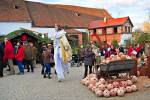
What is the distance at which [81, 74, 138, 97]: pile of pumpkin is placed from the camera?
11102 mm

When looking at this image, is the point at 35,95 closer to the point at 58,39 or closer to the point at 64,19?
the point at 58,39

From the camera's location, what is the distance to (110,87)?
1155 centimetres

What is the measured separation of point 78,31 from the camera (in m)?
66.2

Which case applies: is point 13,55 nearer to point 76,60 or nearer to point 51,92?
point 51,92

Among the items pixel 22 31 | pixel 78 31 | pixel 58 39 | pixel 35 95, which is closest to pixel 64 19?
pixel 78 31

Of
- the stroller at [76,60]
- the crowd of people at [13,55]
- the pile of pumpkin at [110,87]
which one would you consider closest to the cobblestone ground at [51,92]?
the pile of pumpkin at [110,87]

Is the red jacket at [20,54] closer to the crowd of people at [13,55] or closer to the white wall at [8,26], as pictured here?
the crowd of people at [13,55]

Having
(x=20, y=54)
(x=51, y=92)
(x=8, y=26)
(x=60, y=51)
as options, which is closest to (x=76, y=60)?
(x=20, y=54)

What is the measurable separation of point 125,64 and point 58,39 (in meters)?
3.87

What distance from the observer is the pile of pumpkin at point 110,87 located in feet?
36.4

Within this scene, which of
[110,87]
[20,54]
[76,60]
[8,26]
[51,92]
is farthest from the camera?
[8,26]

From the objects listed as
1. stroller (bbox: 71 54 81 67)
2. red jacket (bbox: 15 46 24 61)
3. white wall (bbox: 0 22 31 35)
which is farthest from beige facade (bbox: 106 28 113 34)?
red jacket (bbox: 15 46 24 61)

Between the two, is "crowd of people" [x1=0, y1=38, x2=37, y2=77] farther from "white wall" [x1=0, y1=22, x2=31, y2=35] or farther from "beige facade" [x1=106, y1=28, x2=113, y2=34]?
"beige facade" [x1=106, y1=28, x2=113, y2=34]

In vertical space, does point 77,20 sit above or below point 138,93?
above
